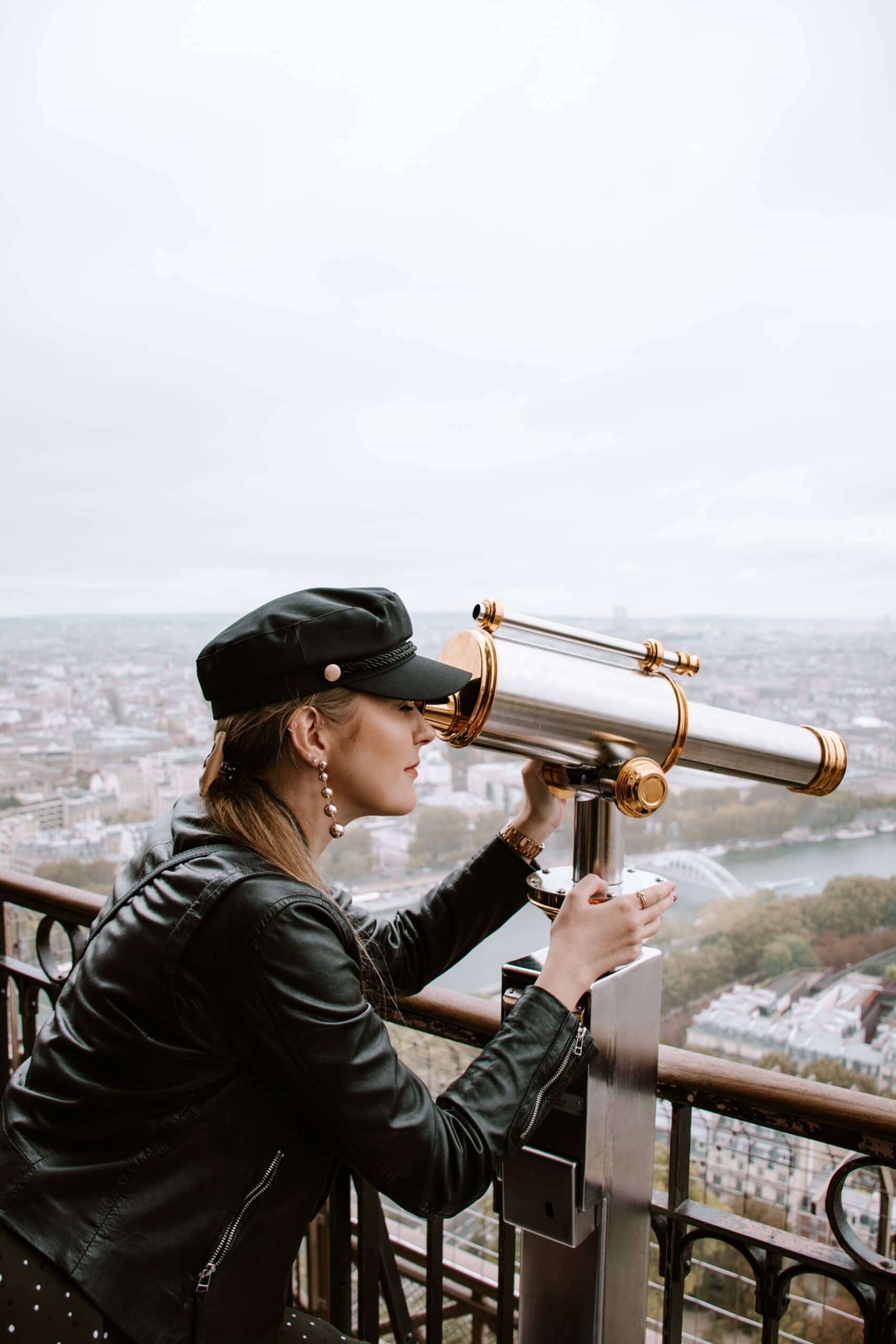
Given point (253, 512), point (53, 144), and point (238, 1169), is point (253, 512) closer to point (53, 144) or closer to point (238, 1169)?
point (53, 144)

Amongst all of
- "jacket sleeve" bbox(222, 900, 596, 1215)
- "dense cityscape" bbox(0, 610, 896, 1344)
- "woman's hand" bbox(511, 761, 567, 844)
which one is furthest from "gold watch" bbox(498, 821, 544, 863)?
"jacket sleeve" bbox(222, 900, 596, 1215)

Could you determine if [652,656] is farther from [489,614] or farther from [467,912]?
[467,912]

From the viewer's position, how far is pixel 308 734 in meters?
0.83

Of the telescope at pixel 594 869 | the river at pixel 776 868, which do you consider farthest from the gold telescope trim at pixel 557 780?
the river at pixel 776 868

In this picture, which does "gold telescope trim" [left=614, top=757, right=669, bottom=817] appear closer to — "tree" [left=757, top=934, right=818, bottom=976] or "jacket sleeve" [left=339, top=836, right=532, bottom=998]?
"jacket sleeve" [left=339, top=836, right=532, bottom=998]

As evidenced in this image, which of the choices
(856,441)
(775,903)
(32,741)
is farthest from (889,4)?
(775,903)

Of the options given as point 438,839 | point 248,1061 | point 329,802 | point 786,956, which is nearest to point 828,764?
point 329,802

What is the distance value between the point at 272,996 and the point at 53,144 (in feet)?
10.2

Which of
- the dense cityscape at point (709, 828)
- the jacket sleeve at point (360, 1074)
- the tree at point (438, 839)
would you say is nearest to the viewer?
the jacket sleeve at point (360, 1074)

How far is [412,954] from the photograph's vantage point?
1.06m

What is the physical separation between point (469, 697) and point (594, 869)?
0.22m

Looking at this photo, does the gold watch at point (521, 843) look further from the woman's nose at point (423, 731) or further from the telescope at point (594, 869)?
the woman's nose at point (423, 731)

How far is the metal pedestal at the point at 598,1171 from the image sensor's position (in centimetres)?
83

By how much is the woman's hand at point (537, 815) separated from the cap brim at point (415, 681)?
10.9 inches
